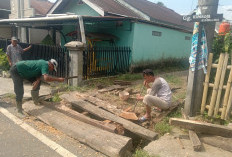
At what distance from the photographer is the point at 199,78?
4336 mm

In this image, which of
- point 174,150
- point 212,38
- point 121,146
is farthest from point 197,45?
point 121,146

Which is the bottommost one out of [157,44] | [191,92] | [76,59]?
[191,92]

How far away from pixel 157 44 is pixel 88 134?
915cm

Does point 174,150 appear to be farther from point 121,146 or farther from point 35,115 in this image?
point 35,115

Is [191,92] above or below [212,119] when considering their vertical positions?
above

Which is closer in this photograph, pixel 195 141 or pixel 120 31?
pixel 195 141

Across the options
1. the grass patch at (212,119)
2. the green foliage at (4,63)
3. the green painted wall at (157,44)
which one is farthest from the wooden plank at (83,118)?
the green painted wall at (157,44)

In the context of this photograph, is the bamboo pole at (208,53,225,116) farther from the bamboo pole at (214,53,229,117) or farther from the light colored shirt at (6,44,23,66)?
the light colored shirt at (6,44,23,66)

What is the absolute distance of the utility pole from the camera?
404cm

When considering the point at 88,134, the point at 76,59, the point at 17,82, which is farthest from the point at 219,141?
the point at 76,59

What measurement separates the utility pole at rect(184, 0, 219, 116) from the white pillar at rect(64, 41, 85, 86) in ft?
12.7

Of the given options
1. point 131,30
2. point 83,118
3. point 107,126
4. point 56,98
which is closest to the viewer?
point 107,126

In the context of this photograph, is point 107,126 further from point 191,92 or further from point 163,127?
point 191,92

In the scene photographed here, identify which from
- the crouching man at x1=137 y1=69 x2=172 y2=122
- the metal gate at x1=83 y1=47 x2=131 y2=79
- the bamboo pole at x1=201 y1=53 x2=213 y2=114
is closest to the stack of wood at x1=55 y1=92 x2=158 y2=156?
the crouching man at x1=137 y1=69 x2=172 y2=122
